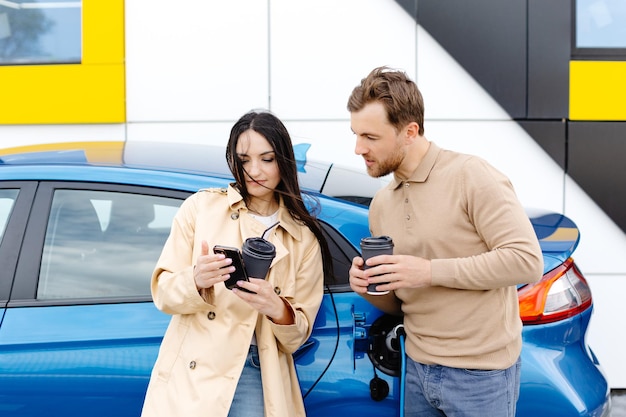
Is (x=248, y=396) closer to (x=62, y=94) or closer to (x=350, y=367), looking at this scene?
(x=350, y=367)

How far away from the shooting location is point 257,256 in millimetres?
1771

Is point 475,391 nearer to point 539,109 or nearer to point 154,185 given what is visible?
point 154,185

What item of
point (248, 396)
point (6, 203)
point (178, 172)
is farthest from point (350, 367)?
point (6, 203)

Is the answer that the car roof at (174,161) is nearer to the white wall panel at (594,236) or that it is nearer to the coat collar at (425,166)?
the coat collar at (425,166)

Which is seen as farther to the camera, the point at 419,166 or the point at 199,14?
the point at 199,14

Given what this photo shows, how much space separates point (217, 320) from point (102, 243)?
75 centimetres

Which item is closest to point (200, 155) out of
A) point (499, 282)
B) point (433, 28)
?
point (499, 282)

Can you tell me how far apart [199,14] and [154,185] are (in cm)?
281

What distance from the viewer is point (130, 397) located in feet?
7.45

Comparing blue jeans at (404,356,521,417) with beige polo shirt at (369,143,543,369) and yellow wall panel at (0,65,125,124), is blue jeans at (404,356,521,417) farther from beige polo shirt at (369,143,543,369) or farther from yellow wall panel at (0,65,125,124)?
yellow wall panel at (0,65,125,124)

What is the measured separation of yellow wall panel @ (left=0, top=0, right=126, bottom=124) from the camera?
492cm

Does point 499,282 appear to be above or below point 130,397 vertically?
above

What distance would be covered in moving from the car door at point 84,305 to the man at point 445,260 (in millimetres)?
840

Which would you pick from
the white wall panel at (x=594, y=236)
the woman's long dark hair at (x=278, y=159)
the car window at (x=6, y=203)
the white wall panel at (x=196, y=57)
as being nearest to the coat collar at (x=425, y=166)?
the woman's long dark hair at (x=278, y=159)
